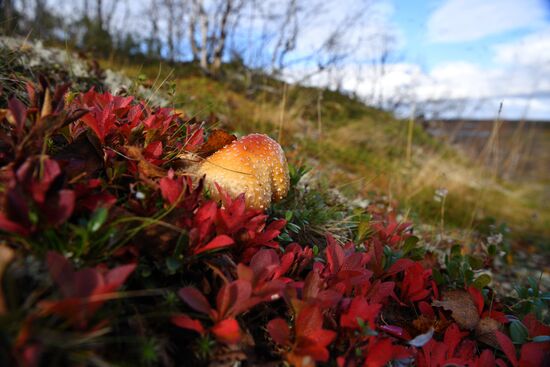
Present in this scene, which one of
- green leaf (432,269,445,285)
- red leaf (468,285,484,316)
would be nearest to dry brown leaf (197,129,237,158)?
green leaf (432,269,445,285)

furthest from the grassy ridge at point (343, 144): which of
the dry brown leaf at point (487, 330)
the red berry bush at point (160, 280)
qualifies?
the red berry bush at point (160, 280)

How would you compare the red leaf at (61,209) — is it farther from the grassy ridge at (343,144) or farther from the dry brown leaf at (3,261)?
the grassy ridge at (343,144)

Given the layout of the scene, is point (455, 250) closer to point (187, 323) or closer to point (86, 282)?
point (187, 323)

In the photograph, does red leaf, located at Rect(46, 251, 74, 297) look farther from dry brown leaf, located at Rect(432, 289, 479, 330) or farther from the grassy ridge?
the grassy ridge

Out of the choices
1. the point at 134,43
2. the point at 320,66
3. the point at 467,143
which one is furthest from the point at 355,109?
the point at 467,143

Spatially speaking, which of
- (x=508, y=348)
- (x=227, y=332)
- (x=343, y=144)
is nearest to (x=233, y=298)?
(x=227, y=332)

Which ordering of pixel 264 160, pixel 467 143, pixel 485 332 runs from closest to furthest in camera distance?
pixel 485 332
pixel 264 160
pixel 467 143

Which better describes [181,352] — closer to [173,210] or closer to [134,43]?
[173,210]
